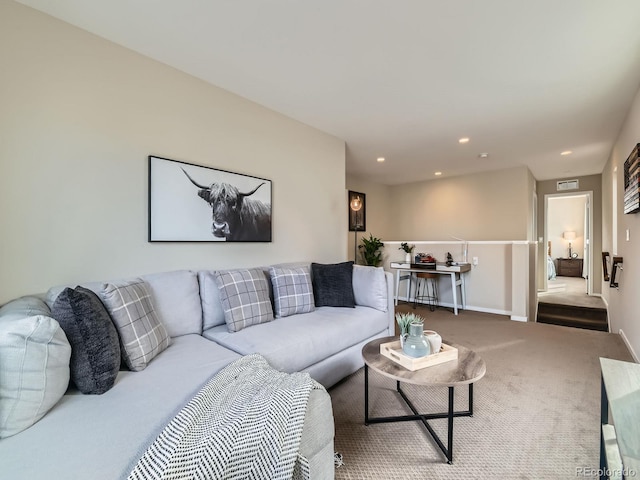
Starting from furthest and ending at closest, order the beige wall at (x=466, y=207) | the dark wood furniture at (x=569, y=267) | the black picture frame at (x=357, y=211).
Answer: the dark wood furniture at (x=569, y=267) → the black picture frame at (x=357, y=211) → the beige wall at (x=466, y=207)

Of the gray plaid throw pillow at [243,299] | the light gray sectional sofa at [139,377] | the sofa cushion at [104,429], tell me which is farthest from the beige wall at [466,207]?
the sofa cushion at [104,429]

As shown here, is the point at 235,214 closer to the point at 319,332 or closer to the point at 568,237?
the point at 319,332

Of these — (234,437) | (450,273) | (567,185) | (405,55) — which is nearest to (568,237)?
(567,185)

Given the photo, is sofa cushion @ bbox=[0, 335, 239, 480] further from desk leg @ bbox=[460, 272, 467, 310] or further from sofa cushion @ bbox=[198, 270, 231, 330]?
desk leg @ bbox=[460, 272, 467, 310]

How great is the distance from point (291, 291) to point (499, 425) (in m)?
1.69

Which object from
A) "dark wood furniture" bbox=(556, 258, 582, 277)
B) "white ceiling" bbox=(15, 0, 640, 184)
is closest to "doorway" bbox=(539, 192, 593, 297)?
"dark wood furniture" bbox=(556, 258, 582, 277)

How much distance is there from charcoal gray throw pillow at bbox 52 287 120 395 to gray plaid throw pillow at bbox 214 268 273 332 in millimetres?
828

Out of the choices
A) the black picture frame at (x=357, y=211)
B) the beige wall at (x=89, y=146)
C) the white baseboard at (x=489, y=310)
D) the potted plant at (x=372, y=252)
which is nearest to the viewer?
the beige wall at (x=89, y=146)

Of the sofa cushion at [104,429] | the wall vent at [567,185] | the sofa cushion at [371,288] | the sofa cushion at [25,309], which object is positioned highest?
the wall vent at [567,185]

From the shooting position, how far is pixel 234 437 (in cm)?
97

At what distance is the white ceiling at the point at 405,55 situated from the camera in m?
1.72

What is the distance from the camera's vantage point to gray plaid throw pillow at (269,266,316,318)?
2.51 m

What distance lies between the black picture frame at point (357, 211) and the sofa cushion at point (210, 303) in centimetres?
372

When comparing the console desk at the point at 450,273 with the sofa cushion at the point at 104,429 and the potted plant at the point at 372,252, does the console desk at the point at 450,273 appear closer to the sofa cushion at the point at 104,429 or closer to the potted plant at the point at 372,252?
the potted plant at the point at 372,252
